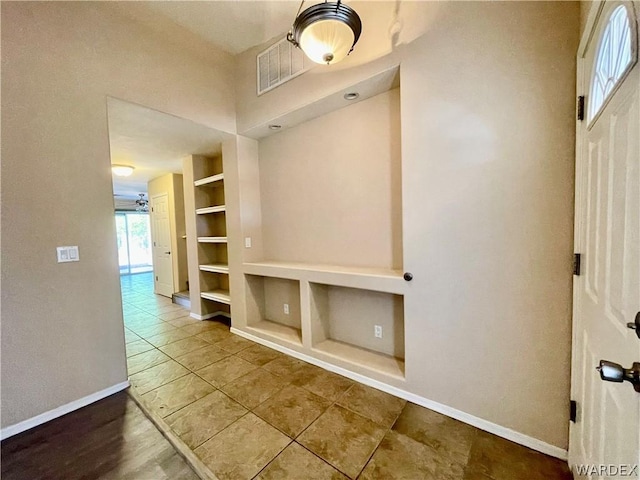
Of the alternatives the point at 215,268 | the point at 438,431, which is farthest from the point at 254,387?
the point at 215,268

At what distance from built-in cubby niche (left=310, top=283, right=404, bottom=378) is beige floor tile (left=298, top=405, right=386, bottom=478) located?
1.58ft

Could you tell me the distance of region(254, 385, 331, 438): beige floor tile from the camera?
174 centimetres

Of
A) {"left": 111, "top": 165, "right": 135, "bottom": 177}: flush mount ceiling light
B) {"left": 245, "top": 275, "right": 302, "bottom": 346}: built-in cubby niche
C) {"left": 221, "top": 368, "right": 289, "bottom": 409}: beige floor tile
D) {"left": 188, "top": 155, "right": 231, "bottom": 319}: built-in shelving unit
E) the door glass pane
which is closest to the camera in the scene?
{"left": 221, "top": 368, "right": 289, "bottom": 409}: beige floor tile

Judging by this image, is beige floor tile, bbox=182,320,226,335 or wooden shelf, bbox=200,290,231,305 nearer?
beige floor tile, bbox=182,320,226,335

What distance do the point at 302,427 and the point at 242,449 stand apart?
0.40 m

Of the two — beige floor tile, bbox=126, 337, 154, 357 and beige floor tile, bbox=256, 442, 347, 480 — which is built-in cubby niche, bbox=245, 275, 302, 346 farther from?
beige floor tile, bbox=256, 442, 347, 480

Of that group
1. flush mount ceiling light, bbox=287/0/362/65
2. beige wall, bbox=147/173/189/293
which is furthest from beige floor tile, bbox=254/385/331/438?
beige wall, bbox=147/173/189/293

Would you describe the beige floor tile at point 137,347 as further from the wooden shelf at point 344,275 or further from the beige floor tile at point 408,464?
the beige floor tile at point 408,464

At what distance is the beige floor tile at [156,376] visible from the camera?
2.23 m

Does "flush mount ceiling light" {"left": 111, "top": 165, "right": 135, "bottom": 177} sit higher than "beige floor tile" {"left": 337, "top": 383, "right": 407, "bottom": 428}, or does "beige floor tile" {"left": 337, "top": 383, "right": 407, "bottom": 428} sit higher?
"flush mount ceiling light" {"left": 111, "top": 165, "right": 135, "bottom": 177}

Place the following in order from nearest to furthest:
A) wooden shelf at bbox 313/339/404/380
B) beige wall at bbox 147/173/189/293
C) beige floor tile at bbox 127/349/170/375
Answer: wooden shelf at bbox 313/339/404/380, beige floor tile at bbox 127/349/170/375, beige wall at bbox 147/173/189/293

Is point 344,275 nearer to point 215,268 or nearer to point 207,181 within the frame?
point 215,268

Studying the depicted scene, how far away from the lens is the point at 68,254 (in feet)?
6.40

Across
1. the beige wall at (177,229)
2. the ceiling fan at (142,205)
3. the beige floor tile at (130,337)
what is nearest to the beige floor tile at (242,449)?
the beige floor tile at (130,337)
